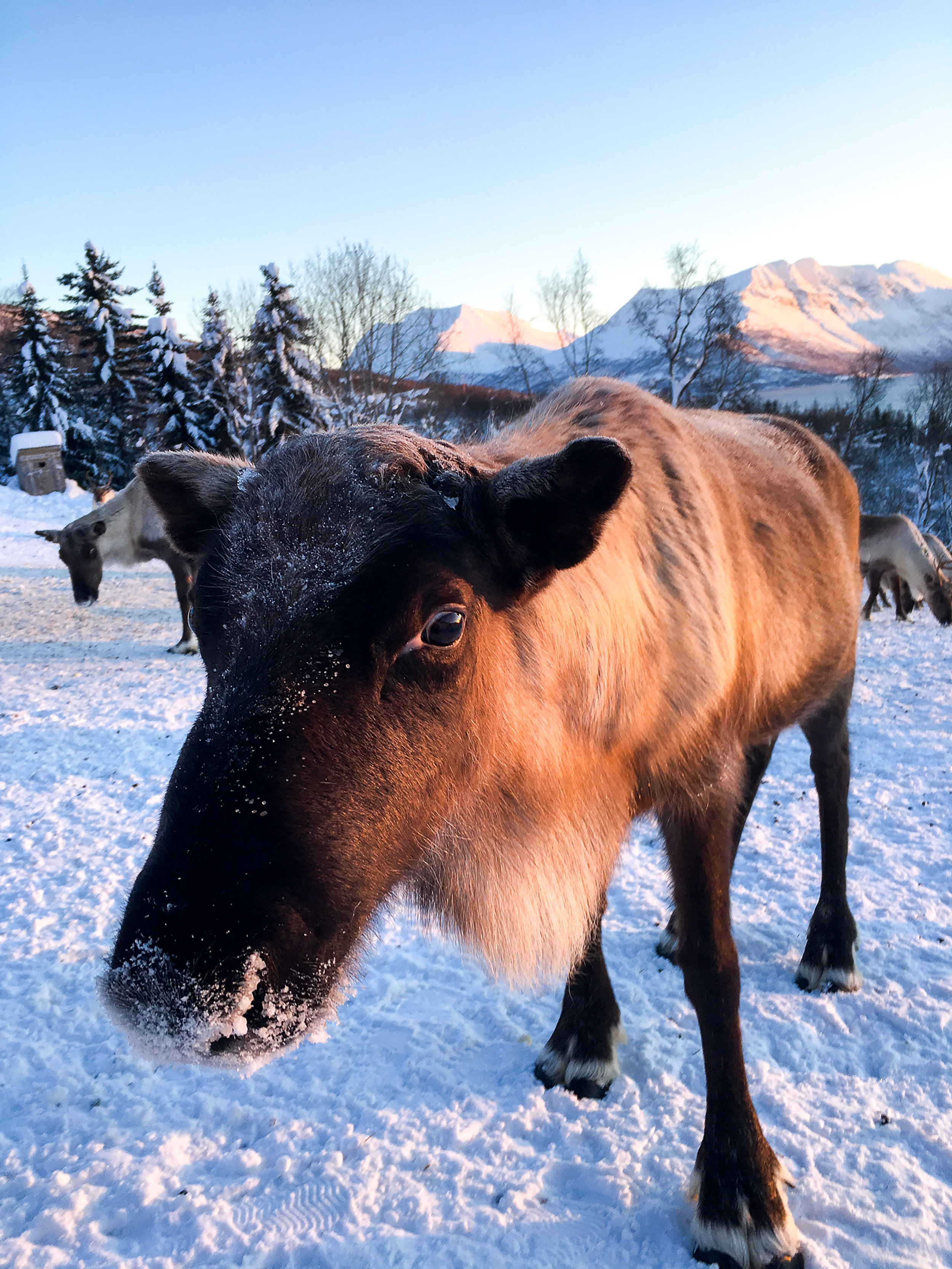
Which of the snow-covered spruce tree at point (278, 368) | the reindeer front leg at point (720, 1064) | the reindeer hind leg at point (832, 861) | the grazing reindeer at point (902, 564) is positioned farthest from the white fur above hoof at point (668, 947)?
the snow-covered spruce tree at point (278, 368)

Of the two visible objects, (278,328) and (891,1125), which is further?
(278,328)

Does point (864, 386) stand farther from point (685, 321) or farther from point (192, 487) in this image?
point (192, 487)

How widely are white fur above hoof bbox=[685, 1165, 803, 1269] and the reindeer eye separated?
2286mm

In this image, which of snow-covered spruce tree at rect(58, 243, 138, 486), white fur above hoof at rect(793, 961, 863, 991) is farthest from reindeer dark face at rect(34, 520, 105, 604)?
snow-covered spruce tree at rect(58, 243, 138, 486)

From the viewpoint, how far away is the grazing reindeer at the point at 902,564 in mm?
17703

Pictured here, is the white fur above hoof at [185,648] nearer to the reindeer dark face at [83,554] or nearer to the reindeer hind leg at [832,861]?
the reindeer dark face at [83,554]

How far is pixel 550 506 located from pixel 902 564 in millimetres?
19955

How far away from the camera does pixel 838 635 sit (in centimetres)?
378

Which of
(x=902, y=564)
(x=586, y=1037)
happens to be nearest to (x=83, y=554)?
(x=586, y=1037)

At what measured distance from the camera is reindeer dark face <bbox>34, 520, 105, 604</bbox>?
14344 mm

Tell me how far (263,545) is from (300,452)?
1.21 ft

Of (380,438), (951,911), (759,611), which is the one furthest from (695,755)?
(951,911)

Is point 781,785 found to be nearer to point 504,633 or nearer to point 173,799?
point 504,633

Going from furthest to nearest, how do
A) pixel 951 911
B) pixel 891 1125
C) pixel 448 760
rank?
pixel 951 911 < pixel 891 1125 < pixel 448 760
